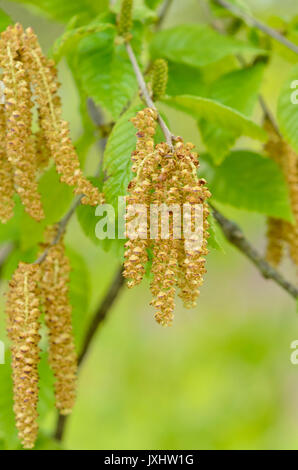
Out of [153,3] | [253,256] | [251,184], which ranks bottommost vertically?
[253,256]

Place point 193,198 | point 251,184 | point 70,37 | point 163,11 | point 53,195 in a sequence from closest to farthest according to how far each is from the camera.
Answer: point 193,198, point 70,37, point 53,195, point 251,184, point 163,11

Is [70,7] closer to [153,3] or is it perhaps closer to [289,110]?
[153,3]

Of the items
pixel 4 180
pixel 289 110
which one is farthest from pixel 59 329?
pixel 289 110

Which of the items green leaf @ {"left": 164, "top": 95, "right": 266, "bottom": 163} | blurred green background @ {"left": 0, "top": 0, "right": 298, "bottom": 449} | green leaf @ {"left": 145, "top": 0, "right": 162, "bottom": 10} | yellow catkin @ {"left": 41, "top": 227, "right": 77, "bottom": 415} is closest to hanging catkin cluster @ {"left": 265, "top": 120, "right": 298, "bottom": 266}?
green leaf @ {"left": 164, "top": 95, "right": 266, "bottom": 163}

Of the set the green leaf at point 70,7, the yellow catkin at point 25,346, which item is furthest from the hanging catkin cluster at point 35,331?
the green leaf at point 70,7

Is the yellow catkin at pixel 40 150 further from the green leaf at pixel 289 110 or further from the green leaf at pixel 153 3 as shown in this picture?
the green leaf at pixel 153 3
